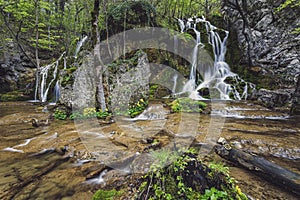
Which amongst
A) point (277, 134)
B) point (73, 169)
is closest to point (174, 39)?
point (277, 134)

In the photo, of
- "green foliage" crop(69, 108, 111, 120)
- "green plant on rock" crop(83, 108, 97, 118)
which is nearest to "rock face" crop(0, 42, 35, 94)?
"green foliage" crop(69, 108, 111, 120)

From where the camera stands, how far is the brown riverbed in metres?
2.60

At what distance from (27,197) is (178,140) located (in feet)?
11.1

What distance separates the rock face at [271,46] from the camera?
10977 mm

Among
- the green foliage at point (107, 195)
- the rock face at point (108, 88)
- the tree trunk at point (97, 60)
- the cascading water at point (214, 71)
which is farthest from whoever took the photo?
the cascading water at point (214, 71)

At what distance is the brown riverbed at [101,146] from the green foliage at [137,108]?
746 mm

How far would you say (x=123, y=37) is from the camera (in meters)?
11.8

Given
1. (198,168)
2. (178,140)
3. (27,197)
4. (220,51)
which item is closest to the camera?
(198,168)

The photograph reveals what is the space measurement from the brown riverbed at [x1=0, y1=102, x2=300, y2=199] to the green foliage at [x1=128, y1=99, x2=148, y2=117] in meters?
0.75

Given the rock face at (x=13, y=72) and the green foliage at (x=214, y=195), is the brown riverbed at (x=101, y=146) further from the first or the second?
the rock face at (x=13, y=72)

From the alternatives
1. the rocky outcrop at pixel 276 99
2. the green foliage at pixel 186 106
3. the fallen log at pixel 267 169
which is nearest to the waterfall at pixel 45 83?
the green foliage at pixel 186 106

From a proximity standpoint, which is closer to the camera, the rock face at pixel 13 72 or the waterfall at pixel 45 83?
the waterfall at pixel 45 83

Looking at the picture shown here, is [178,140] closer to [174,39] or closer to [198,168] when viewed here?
[198,168]

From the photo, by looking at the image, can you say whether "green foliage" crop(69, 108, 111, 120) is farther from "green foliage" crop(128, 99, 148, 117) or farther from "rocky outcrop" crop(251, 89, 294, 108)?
"rocky outcrop" crop(251, 89, 294, 108)
